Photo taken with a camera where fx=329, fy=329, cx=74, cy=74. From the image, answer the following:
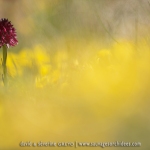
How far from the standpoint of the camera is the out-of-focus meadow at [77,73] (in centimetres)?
83

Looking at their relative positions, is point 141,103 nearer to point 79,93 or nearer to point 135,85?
point 135,85

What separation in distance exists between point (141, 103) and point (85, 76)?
16 cm

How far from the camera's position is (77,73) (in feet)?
2.75

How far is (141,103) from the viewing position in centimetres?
83

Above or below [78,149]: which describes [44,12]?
above

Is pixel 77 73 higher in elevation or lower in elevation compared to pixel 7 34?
lower

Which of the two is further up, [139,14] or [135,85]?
[139,14]

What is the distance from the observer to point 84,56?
2.76ft

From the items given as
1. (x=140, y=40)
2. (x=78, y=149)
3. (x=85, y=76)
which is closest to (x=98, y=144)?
(x=78, y=149)

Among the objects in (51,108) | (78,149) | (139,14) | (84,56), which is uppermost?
(139,14)

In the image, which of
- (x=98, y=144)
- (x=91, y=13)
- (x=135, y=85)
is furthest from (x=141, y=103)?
(x=91, y=13)

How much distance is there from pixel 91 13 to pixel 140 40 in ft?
0.47

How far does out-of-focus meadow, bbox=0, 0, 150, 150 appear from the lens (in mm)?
826

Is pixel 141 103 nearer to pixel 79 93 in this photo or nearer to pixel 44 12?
pixel 79 93
